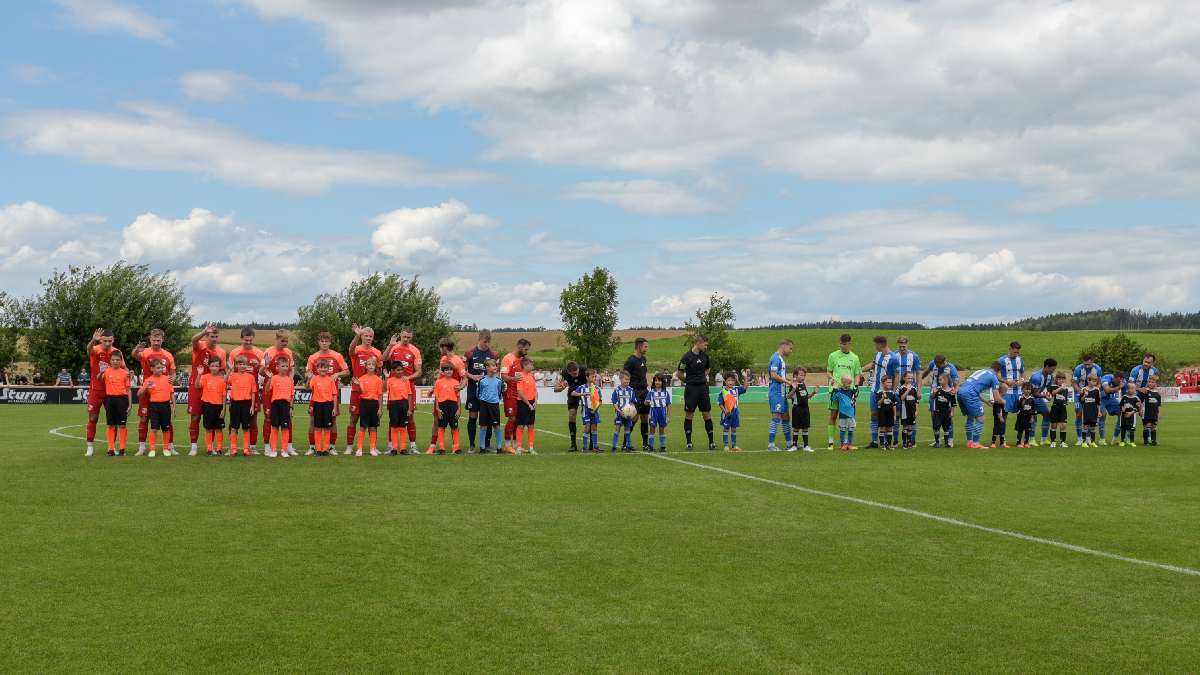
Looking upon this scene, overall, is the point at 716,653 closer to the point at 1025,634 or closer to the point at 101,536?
the point at 1025,634

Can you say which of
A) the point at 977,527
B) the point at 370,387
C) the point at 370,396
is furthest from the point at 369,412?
the point at 977,527

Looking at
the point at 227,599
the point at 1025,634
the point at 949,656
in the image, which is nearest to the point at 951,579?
the point at 1025,634

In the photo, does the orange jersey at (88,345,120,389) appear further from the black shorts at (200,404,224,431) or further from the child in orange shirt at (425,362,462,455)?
the child in orange shirt at (425,362,462,455)

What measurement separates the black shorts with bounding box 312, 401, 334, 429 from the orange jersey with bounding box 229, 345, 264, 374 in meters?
1.21

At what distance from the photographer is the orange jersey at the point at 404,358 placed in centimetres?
1772

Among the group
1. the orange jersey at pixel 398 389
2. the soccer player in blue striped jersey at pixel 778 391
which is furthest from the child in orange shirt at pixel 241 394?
the soccer player in blue striped jersey at pixel 778 391

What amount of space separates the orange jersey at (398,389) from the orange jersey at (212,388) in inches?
106

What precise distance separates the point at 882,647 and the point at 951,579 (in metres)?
2.04

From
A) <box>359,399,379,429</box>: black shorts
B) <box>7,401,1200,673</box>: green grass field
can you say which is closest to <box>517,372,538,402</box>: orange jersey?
<box>359,399,379,429</box>: black shorts

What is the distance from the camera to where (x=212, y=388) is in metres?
17.0

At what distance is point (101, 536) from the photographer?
30.1 ft

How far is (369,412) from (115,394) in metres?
4.13

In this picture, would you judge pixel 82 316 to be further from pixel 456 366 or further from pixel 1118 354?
pixel 1118 354

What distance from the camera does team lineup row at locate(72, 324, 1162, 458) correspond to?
17109mm
